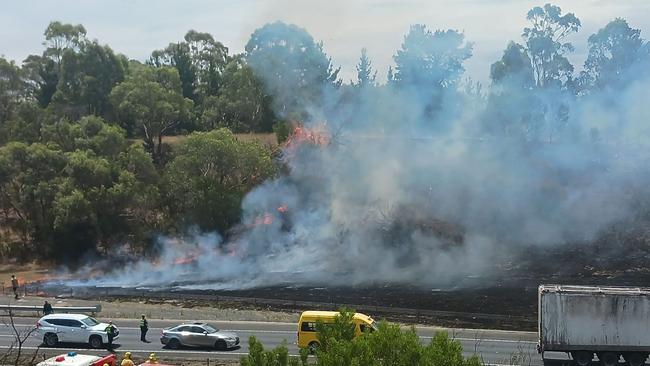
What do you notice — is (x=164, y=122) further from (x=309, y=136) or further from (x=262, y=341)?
(x=262, y=341)

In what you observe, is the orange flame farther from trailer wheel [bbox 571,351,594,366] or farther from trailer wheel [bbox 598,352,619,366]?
trailer wheel [bbox 598,352,619,366]

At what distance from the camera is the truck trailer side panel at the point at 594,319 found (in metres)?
27.7

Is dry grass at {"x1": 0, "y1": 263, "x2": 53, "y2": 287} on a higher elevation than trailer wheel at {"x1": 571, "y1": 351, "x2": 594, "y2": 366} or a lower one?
higher

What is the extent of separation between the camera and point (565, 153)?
243ft

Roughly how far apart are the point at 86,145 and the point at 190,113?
2113 centimetres

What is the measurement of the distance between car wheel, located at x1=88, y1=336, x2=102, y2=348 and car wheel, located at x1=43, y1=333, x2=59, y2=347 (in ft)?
5.30

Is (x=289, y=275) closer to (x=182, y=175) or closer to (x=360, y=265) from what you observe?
(x=360, y=265)

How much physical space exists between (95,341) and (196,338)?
4875mm

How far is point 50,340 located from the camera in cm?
3200

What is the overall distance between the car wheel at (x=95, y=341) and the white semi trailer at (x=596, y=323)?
19.9 m

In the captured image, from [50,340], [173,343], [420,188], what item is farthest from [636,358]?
[420,188]

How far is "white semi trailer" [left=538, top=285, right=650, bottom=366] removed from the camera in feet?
90.9

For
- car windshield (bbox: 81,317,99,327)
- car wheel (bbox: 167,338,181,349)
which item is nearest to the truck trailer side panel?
car wheel (bbox: 167,338,181,349)

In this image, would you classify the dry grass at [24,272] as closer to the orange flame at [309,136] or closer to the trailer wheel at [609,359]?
the orange flame at [309,136]
